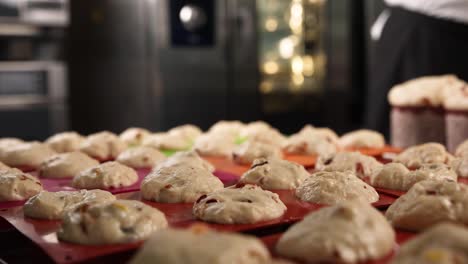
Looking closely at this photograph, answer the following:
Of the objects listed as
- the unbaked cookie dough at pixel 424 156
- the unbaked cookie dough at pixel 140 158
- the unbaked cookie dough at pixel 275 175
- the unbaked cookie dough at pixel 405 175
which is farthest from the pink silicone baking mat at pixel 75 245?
the unbaked cookie dough at pixel 424 156

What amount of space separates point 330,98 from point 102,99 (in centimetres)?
208

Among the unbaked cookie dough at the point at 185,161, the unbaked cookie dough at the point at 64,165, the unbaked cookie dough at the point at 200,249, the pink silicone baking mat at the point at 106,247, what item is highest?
the unbaked cookie dough at the point at 200,249

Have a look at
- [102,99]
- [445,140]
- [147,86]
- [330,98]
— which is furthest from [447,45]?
[102,99]

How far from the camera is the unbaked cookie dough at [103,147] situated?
2611mm

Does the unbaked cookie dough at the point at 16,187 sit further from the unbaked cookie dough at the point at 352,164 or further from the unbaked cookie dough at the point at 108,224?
the unbaked cookie dough at the point at 352,164

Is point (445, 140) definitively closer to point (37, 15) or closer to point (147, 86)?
point (147, 86)

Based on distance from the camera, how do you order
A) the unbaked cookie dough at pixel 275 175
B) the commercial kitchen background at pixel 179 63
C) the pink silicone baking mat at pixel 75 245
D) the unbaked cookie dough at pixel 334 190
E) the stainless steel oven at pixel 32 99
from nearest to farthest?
1. the pink silicone baking mat at pixel 75 245
2. the unbaked cookie dough at pixel 334 190
3. the unbaked cookie dough at pixel 275 175
4. the stainless steel oven at pixel 32 99
5. the commercial kitchen background at pixel 179 63


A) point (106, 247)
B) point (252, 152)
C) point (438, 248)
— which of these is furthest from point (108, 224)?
point (252, 152)

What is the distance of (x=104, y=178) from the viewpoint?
1.99 meters

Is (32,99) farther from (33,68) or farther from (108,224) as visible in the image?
(108,224)

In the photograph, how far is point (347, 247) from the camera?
3.79ft

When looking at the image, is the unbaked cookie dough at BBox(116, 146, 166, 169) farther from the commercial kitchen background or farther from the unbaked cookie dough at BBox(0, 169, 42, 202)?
the commercial kitchen background

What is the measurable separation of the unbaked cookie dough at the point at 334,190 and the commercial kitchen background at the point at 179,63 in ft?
10.5

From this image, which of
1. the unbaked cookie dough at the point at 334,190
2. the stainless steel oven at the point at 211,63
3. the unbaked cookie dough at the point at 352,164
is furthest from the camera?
the stainless steel oven at the point at 211,63
